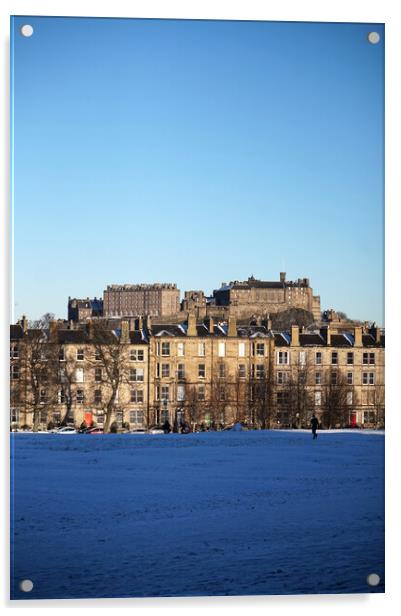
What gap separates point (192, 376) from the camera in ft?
56.9

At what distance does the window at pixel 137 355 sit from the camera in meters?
17.2

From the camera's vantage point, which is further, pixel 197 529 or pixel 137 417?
pixel 137 417

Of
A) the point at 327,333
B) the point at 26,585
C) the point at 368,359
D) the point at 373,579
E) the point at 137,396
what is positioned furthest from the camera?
the point at 327,333

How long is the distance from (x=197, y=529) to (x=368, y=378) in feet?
22.8

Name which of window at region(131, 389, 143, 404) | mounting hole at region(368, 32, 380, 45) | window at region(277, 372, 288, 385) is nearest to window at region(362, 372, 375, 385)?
window at region(277, 372, 288, 385)

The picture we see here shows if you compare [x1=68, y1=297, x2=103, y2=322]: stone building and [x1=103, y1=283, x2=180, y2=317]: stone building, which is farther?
[x1=103, y1=283, x2=180, y2=317]: stone building

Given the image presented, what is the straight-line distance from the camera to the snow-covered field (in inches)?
352

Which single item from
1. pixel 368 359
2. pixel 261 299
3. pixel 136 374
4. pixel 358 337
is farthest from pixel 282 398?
pixel 358 337

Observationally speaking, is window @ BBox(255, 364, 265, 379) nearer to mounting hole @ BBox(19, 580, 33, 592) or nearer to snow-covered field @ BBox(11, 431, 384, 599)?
snow-covered field @ BBox(11, 431, 384, 599)

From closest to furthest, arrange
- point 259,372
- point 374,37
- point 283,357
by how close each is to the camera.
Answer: point 374,37 < point 259,372 < point 283,357

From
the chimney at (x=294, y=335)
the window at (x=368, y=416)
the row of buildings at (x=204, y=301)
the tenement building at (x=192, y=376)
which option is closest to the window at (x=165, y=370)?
the tenement building at (x=192, y=376)

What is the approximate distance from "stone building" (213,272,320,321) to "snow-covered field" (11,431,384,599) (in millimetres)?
4124

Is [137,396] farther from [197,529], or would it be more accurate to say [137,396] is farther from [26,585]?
[26,585]

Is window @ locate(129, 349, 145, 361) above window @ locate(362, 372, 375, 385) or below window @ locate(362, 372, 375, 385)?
above
